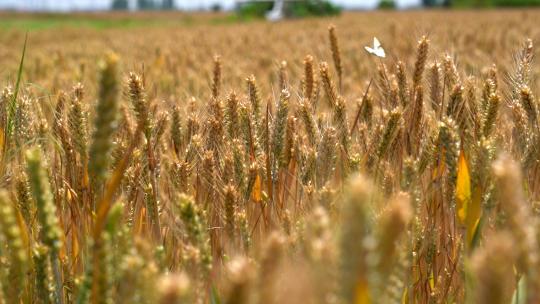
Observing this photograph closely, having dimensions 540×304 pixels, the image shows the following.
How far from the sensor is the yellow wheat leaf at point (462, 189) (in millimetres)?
1061

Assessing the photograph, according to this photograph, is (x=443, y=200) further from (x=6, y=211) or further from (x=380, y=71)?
(x=6, y=211)

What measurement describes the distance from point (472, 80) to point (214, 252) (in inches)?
30.1

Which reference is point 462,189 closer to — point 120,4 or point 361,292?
point 361,292

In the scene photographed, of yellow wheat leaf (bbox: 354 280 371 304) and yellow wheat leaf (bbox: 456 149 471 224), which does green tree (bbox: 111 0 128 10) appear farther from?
yellow wheat leaf (bbox: 354 280 371 304)

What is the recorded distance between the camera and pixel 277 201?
139 cm

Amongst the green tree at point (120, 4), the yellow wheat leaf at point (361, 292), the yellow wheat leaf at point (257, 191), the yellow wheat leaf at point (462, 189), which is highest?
the yellow wheat leaf at point (361, 292)

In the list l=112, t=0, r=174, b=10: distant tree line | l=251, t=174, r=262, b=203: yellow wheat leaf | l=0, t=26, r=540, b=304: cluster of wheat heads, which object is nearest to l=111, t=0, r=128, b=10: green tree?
l=112, t=0, r=174, b=10: distant tree line

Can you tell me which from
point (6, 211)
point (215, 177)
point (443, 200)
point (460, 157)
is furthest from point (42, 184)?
point (443, 200)

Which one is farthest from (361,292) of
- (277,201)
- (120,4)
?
(120,4)

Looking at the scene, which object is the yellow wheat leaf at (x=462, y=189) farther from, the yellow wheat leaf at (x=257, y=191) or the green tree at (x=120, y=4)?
the green tree at (x=120, y=4)

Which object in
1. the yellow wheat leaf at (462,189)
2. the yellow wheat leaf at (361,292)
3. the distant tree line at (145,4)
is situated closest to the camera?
the yellow wheat leaf at (361,292)

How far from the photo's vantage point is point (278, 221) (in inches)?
49.5

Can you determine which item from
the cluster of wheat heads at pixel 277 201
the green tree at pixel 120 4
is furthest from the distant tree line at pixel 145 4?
the cluster of wheat heads at pixel 277 201

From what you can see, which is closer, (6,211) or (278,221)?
(6,211)
